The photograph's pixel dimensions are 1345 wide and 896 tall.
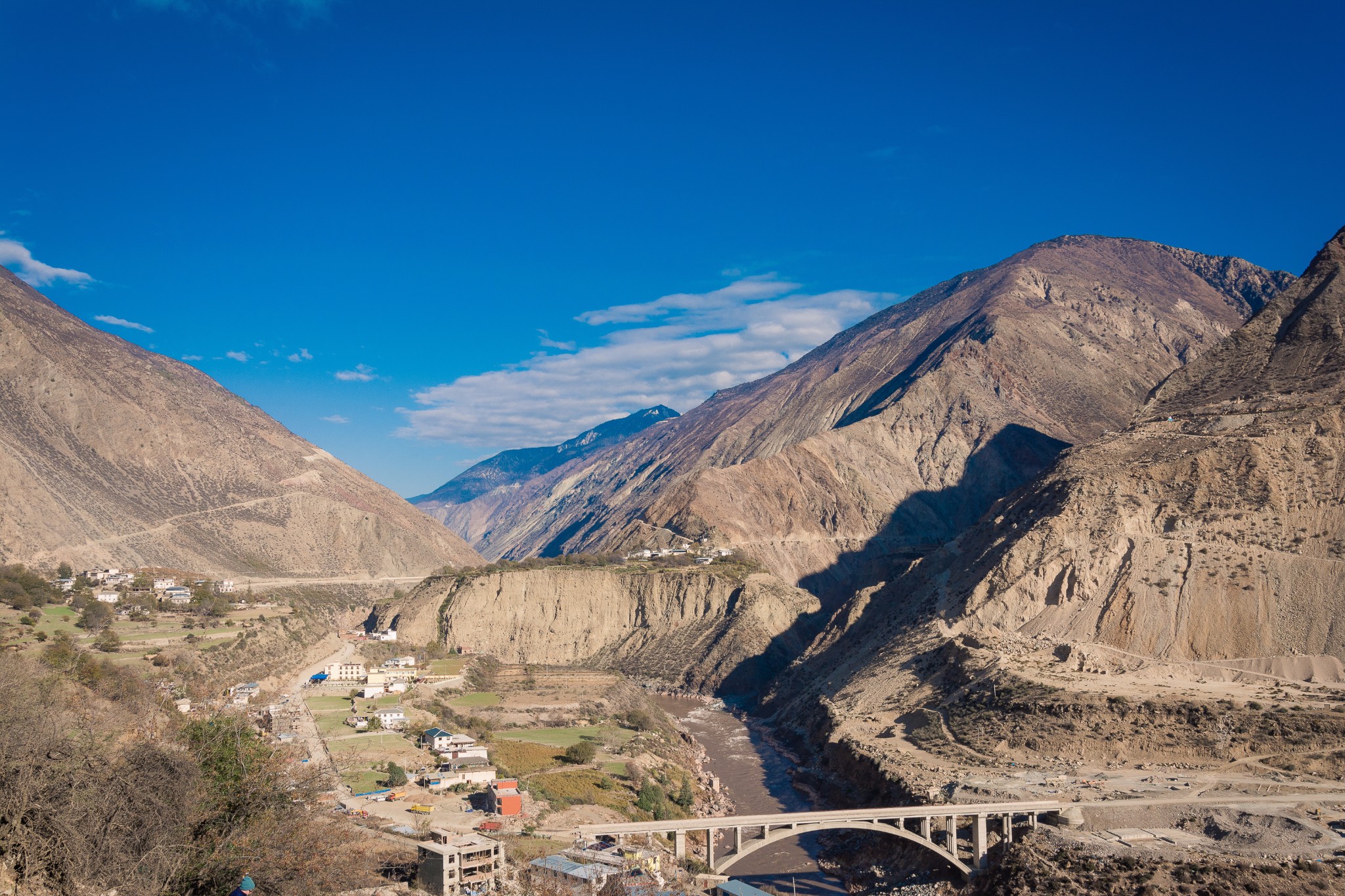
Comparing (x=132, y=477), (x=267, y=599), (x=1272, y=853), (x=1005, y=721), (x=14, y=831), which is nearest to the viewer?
(x=14, y=831)

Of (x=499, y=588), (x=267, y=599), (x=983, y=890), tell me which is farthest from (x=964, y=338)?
(x=983, y=890)

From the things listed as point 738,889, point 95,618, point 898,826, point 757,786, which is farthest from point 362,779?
point 95,618

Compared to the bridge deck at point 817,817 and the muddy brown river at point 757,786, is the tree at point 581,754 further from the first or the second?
the bridge deck at point 817,817

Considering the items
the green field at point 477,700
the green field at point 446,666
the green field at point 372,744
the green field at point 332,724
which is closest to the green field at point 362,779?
the green field at point 372,744

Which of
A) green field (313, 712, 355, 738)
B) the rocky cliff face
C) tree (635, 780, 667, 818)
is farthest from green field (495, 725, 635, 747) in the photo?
the rocky cliff face

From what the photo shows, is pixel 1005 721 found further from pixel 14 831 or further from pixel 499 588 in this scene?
pixel 499 588

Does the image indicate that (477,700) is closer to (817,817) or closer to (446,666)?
(446,666)

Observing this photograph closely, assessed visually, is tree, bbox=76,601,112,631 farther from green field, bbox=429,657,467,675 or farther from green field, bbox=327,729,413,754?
green field, bbox=429,657,467,675
